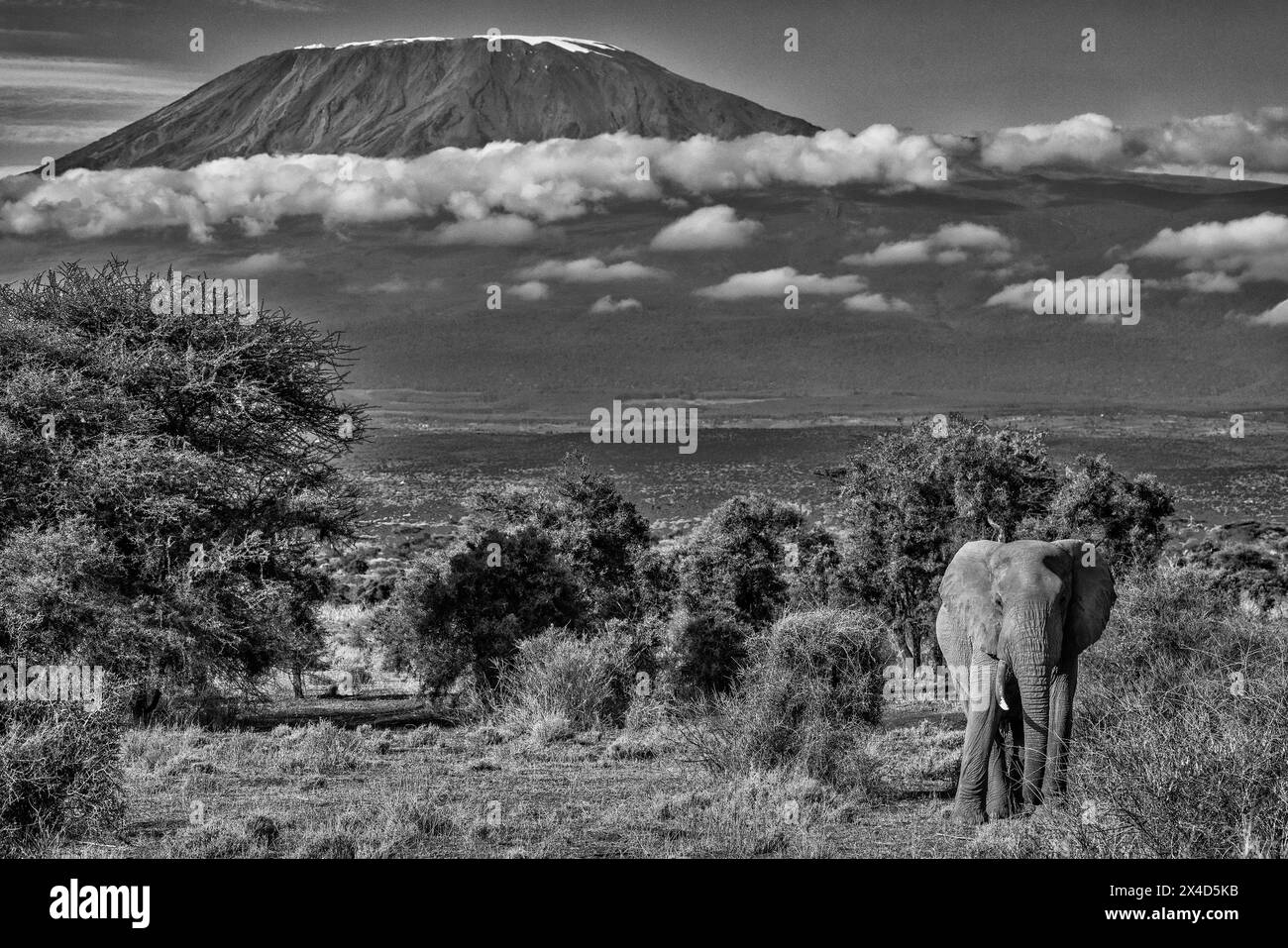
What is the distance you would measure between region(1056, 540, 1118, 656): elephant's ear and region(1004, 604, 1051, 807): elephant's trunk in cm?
67

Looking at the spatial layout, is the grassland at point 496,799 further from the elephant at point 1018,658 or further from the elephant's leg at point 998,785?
the elephant at point 1018,658

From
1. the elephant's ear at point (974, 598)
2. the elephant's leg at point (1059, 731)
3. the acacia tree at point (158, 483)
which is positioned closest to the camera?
the elephant's leg at point (1059, 731)

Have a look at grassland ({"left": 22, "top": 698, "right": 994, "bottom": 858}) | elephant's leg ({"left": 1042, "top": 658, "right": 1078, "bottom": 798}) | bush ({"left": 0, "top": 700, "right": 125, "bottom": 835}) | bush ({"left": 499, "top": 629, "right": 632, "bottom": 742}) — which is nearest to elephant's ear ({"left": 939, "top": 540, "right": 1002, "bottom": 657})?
elephant's leg ({"left": 1042, "top": 658, "right": 1078, "bottom": 798})

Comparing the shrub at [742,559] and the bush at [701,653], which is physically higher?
the shrub at [742,559]

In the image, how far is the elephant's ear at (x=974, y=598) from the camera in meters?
17.1

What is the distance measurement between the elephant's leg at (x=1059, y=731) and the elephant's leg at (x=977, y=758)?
1.97 ft

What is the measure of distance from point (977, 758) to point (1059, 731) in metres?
0.88

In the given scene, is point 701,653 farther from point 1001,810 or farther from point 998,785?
point 1001,810

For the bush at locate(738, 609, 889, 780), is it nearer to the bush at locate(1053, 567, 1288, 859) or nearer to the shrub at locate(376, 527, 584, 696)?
the bush at locate(1053, 567, 1288, 859)

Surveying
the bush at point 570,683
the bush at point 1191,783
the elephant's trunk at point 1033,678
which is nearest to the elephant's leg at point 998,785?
the elephant's trunk at point 1033,678

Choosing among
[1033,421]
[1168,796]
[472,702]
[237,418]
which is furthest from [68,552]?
Result: [1033,421]

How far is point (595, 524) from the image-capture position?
1362 inches

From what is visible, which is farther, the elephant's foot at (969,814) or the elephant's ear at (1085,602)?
the elephant's ear at (1085,602)
